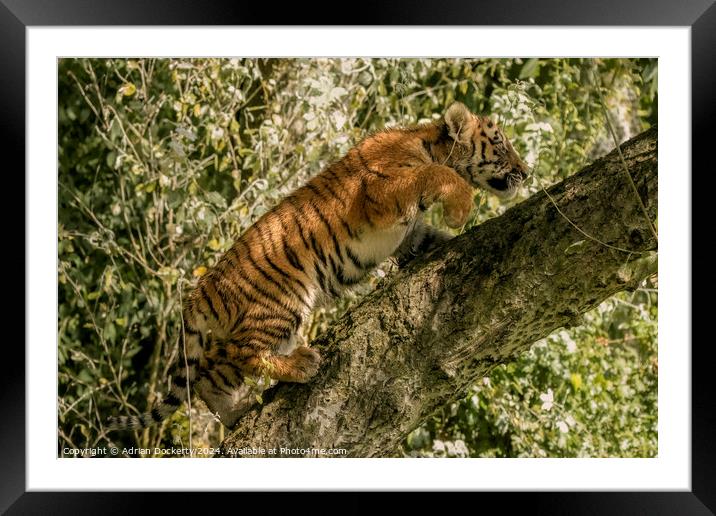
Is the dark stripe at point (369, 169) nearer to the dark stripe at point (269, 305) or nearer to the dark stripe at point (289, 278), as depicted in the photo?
the dark stripe at point (289, 278)

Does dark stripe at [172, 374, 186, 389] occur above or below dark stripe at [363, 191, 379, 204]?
below

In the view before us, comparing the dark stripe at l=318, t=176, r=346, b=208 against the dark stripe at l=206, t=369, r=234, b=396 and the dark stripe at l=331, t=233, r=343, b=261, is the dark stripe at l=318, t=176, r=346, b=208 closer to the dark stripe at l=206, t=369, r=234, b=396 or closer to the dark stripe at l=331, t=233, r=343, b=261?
the dark stripe at l=331, t=233, r=343, b=261

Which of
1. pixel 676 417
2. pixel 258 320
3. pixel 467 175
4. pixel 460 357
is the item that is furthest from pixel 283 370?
pixel 676 417

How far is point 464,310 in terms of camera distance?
3.33m

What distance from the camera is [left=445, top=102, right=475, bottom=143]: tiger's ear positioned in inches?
163

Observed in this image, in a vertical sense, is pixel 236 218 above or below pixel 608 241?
above

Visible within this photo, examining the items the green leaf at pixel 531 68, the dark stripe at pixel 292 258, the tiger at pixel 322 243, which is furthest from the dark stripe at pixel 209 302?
the green leaf at pixel 531 68

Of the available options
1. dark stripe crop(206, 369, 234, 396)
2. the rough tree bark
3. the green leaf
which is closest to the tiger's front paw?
the rough tree bark

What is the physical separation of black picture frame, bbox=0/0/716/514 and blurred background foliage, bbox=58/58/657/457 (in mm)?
913

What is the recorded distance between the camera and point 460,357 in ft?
11.1

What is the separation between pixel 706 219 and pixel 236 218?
3165 mm
